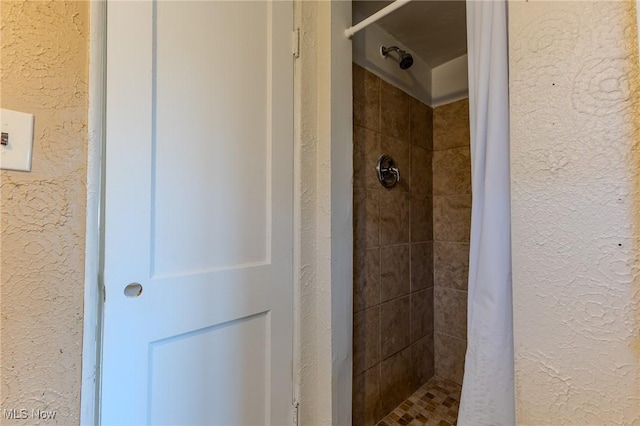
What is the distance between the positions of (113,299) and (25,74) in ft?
1.81

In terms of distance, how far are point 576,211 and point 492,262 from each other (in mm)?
241

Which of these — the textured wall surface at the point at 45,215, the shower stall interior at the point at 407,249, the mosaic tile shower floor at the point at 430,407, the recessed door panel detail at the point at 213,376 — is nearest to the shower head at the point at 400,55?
the shower stall interior at the point at 407,249

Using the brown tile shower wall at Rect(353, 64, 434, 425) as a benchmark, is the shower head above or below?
above

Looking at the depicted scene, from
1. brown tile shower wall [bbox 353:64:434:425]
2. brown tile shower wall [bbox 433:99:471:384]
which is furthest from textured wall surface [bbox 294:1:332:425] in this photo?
brown tile shower wall [bbox 433:99:471:384]

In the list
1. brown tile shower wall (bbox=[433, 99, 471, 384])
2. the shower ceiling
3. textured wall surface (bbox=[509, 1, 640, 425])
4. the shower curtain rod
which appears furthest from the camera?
brown tile shower wall (bbox=[433, 99, 471, 384])

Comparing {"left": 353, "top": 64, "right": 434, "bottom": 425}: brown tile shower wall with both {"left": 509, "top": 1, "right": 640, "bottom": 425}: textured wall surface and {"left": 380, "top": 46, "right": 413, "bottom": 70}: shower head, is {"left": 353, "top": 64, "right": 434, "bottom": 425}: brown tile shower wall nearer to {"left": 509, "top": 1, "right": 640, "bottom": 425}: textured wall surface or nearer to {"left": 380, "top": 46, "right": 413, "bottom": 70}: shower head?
{"left": 380, "top": 46, "right": 413, "bottom": 70}: shower head

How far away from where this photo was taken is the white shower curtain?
0.71 meters

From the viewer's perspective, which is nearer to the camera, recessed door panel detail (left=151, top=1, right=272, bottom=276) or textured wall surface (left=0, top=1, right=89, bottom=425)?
textured wall surface (left=0, top=1, right=89, bottom=425)

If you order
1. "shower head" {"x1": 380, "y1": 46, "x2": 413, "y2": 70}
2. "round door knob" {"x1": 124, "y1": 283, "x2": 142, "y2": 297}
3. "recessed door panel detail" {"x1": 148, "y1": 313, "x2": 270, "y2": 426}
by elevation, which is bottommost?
"recessed door panel detail" {"x1": 148, "y1": 313, "x2": 270, "y2": 426}

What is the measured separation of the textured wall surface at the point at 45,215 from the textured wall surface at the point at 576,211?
1020 mm

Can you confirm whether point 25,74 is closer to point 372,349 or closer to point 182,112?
point 182,112

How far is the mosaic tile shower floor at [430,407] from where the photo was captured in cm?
145

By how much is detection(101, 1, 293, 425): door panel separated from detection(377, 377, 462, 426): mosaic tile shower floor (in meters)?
0.73

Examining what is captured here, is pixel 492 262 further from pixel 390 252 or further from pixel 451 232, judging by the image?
pixel 451 232
